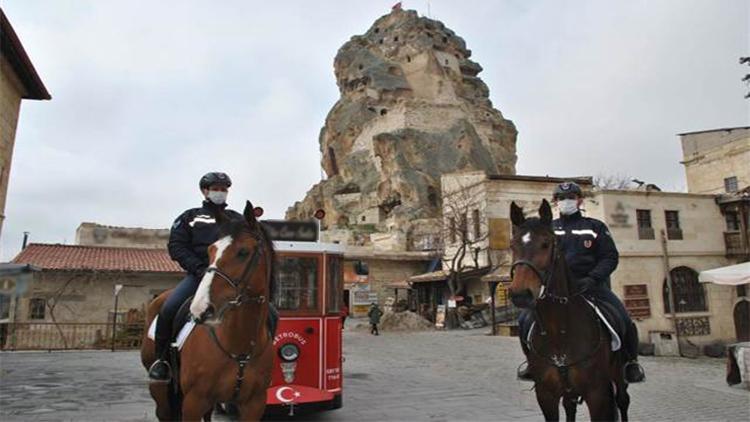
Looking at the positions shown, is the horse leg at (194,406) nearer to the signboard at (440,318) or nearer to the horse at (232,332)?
the horse at (232,332)

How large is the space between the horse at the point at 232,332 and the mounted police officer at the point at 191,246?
1.72ft

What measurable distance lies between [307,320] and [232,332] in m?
3.27

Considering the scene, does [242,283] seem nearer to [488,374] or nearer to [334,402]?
[334,402]

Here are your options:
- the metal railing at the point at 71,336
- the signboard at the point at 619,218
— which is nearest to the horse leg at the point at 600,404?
the metal railing at the point at 71,336

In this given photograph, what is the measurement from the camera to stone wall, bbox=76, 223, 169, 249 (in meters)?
29.4

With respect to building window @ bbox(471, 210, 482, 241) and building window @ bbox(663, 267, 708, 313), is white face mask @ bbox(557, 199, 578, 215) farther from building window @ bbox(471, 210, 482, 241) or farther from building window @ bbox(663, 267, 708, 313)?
building window @ bbox(471, 210, 482, 241)

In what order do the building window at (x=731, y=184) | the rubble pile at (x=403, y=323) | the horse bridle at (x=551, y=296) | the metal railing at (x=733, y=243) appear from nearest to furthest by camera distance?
the horse bridle at (x=551, y=296) → the metal railing at (x=733, y=243) → the rubble pile at (x=403, y=323) → the building window at (x=731, y=184)

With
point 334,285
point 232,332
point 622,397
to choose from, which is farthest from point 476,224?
point 232,332

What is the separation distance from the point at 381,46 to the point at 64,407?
86881mm

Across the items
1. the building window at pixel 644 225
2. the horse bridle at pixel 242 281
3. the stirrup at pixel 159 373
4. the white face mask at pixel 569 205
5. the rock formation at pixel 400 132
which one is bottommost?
the stirrup at pixel 159 373

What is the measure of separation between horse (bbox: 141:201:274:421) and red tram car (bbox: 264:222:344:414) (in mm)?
2834

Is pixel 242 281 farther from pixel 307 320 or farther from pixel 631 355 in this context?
pixel 631 355

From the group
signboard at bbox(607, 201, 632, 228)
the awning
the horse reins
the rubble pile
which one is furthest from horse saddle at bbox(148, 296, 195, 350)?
the rubble pile

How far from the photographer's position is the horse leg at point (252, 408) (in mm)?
4012
